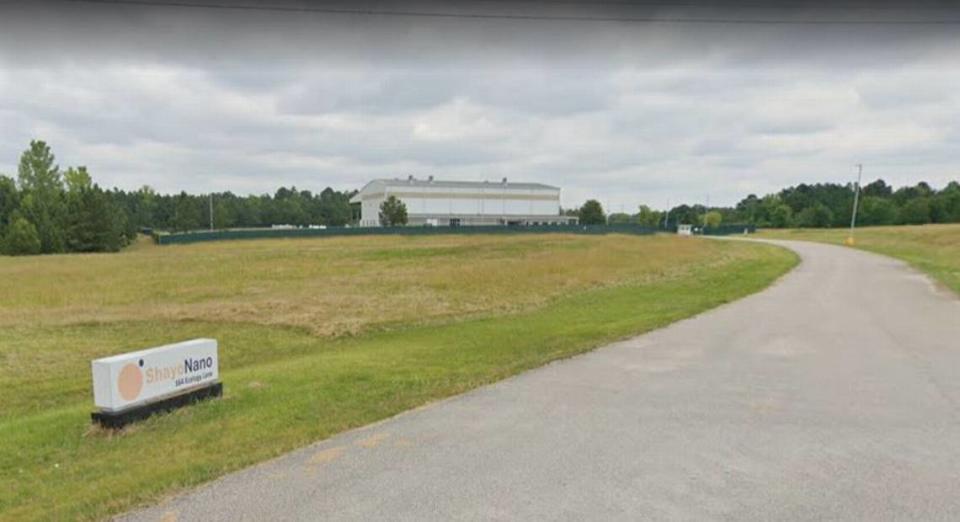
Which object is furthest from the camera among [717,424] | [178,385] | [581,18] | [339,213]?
[339,213]

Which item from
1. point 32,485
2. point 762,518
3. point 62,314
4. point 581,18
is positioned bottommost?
point 62,314

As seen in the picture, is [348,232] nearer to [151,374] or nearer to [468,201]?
[468,201]

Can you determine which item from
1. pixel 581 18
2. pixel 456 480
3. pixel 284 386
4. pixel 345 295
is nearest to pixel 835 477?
pixel 456 480

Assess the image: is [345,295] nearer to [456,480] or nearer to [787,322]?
[787,322]

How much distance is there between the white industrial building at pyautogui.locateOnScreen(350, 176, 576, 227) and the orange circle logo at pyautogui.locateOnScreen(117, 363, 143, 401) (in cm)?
10069

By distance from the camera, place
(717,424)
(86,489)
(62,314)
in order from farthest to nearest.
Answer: (62,314), (717,424), (86,489)

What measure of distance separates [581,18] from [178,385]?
6.31 m

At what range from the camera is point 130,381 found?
18.0 ft

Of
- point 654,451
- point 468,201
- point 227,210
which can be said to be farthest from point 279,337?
point 227,210

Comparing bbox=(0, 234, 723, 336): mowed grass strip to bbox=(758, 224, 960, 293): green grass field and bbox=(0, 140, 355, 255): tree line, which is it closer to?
bbox=(758, 224, 960, 293): green grass field

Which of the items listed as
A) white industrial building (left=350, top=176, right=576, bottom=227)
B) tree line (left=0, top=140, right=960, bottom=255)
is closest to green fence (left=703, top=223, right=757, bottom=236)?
tree line (left=0, top=140, right=960, bottom=255)

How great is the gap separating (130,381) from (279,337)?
758cm

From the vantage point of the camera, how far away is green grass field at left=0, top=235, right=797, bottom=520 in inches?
184

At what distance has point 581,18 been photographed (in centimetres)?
670
